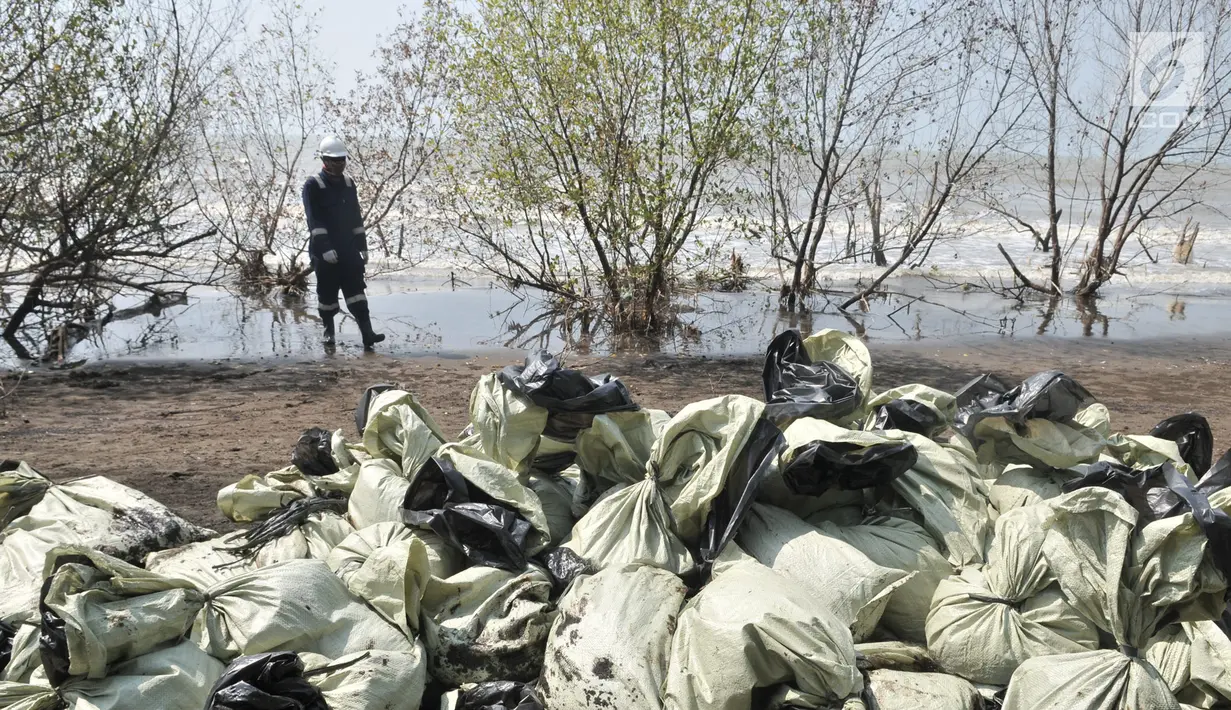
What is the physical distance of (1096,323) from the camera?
980cm

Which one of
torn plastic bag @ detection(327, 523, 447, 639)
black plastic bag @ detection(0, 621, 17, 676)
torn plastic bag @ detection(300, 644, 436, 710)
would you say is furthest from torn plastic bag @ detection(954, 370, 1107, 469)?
black plastic bag @ detection(0, 621, 17, 676)

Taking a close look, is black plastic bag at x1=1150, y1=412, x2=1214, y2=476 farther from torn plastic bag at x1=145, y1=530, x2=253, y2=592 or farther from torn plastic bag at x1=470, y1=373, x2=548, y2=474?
torn plastic bag at x1=145, y1=530, x2=253, y2=592

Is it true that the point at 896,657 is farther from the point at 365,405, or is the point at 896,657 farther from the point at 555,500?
the point at 365,405

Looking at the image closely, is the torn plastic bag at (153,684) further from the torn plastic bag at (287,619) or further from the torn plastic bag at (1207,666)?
the torn plastic bag at (1207,666)

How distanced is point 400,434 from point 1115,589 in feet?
7.06

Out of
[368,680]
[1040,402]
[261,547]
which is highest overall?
[1040,402]

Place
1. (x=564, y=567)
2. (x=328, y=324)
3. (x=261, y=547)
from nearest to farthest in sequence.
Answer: (x=564, y=567) < (x=261, y=547) < (x=328, y=324)

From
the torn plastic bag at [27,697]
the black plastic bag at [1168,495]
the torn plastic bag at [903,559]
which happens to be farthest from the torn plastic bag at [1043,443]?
the torn plastic bag at [27,697]

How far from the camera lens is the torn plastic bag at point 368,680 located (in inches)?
88.2

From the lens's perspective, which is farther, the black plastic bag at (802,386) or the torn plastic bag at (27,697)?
the black plastic bag at (802,386)

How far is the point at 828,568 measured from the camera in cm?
261

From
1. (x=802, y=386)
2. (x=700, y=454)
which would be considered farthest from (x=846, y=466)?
(x=802, y=386)

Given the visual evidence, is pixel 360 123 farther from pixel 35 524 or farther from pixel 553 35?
pixel 35 524

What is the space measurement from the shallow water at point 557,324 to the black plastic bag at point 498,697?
18.1 ft
